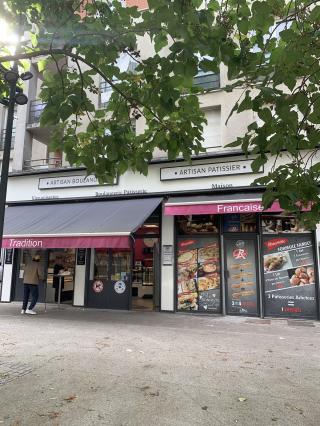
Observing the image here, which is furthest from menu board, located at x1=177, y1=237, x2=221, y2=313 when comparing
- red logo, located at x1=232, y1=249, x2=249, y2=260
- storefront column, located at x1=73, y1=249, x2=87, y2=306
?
storefront column, located at x1=73, y1=249, x2=87, y2=306

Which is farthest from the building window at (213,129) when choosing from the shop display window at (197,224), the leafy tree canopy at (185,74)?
the leafy tree canopy at (185,74)

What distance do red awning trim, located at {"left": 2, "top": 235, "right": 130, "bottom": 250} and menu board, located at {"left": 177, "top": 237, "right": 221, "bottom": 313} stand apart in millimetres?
2793

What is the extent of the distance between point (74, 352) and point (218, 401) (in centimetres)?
321

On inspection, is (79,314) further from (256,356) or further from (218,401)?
(218,401)

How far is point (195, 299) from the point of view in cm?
1148

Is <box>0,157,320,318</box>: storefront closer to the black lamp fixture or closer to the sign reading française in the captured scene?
the sign reading française

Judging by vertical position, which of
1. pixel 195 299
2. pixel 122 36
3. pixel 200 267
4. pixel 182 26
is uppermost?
pixel 122 36

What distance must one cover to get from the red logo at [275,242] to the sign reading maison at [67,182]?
6.30 metres

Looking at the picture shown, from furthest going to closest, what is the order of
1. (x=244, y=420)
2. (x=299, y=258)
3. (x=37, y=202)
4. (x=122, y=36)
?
(x=37, y=202) → (x=299, y=258) → (x=122, y=36) → (x=244, y=420)

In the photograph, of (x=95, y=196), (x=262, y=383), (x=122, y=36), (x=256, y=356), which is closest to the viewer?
(x=122, y=36)

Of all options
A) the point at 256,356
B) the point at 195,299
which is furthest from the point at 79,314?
the point at 256,356

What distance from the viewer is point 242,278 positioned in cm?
1111

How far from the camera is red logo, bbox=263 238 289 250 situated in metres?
10.8

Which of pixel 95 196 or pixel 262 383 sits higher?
pixel 95 196
